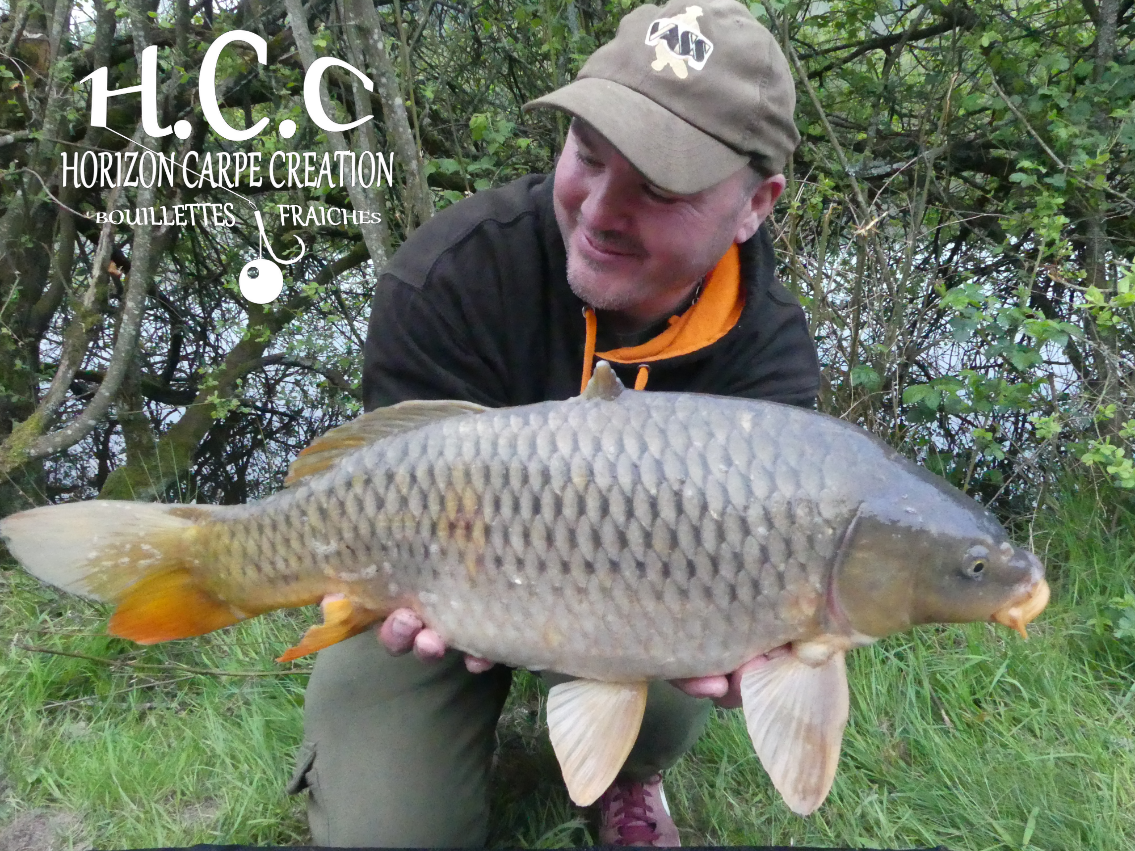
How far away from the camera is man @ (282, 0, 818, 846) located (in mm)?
1203

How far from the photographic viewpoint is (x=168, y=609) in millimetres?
1141

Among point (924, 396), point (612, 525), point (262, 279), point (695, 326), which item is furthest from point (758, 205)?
point (262, 279)

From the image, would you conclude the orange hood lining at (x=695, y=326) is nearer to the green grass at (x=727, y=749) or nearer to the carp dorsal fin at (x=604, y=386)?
the carp dorsal fin at (x=604, y=386)

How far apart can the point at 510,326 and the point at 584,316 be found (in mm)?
116

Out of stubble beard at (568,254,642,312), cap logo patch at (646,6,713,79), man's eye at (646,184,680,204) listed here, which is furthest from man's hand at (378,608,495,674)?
cap logo patch at (646,6,713,79)

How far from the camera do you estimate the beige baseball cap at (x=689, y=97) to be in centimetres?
115

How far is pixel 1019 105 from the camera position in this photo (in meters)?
2.20

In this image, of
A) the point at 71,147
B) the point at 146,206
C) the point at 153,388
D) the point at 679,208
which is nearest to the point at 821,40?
the point at 679,208

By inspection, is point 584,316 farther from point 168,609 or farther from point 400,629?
point 168,609

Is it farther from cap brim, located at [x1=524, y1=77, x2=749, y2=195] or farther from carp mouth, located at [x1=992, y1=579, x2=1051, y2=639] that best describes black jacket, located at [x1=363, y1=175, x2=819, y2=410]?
carp mouth, located at [x1=992, y1=579, x2=1051, y2=639]

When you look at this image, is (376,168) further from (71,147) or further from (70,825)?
(70,825)

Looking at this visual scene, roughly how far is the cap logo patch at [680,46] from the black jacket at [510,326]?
306mm

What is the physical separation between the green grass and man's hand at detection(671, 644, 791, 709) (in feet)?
1.42

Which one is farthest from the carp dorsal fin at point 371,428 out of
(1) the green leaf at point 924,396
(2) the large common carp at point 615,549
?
(1) the green leaf at point 924,396
